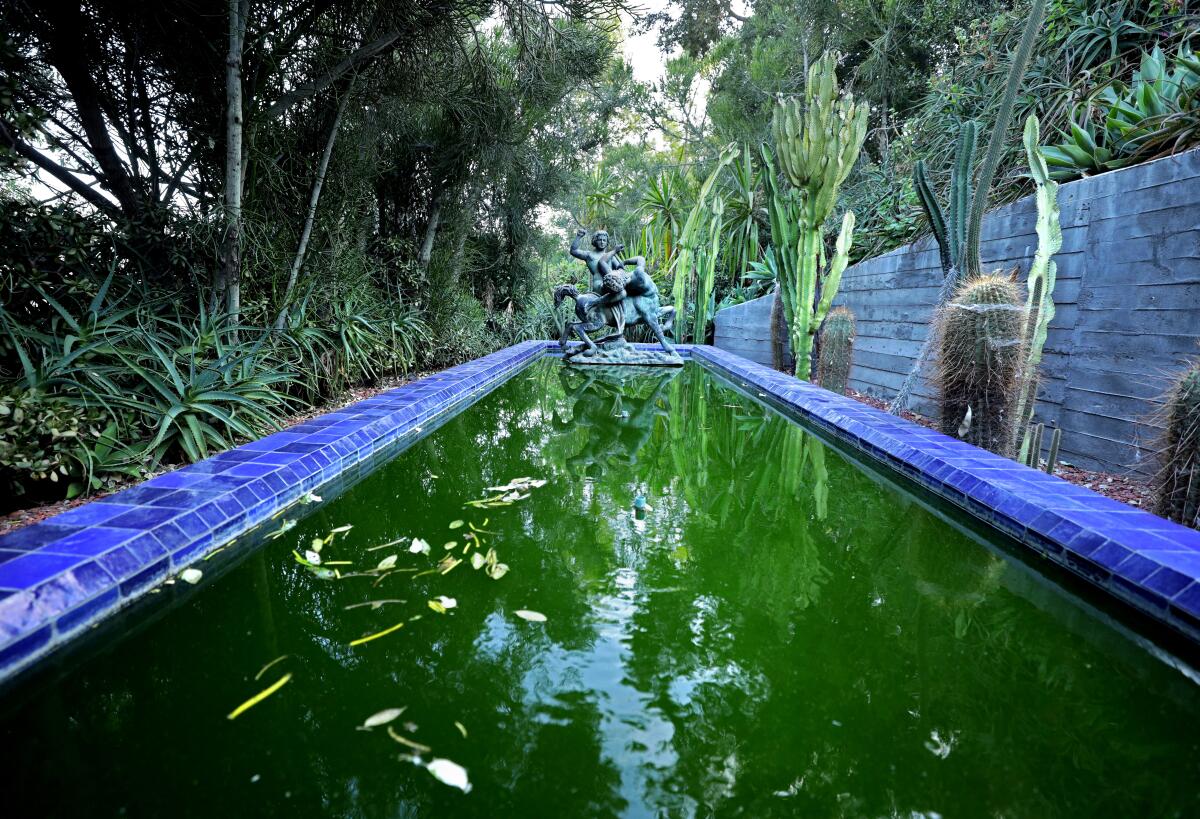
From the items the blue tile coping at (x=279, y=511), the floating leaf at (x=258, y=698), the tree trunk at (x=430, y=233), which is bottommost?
the floating leaf at (x=258, y=698)

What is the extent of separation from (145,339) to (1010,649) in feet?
12.4

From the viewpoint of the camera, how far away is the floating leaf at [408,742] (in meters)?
1.10

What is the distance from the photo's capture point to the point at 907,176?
6.75 meters

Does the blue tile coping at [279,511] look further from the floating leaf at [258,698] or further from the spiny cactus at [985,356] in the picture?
the floating leaf at [258,698]

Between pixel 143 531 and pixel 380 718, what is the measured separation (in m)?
1.08

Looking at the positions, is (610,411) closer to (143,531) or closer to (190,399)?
(190,399)

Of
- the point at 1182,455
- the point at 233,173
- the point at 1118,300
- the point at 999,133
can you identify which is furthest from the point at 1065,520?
the point at 233,173

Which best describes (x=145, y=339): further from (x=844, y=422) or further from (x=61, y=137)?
(x=844, y=422)

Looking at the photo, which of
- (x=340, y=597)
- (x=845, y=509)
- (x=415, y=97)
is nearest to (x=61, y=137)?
(x=415, y=97)

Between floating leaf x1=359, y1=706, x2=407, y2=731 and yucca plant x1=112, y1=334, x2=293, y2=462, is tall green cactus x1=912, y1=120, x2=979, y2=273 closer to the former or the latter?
floating leaf x1=359, y1=706, x2=407, y2=731

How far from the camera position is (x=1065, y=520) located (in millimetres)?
1937

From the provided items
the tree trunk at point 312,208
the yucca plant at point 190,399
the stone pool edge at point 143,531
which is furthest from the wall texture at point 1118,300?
the tree trunk at point 312,208

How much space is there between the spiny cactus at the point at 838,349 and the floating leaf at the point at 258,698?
5526 mm

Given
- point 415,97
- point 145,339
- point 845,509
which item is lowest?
point 845,509
